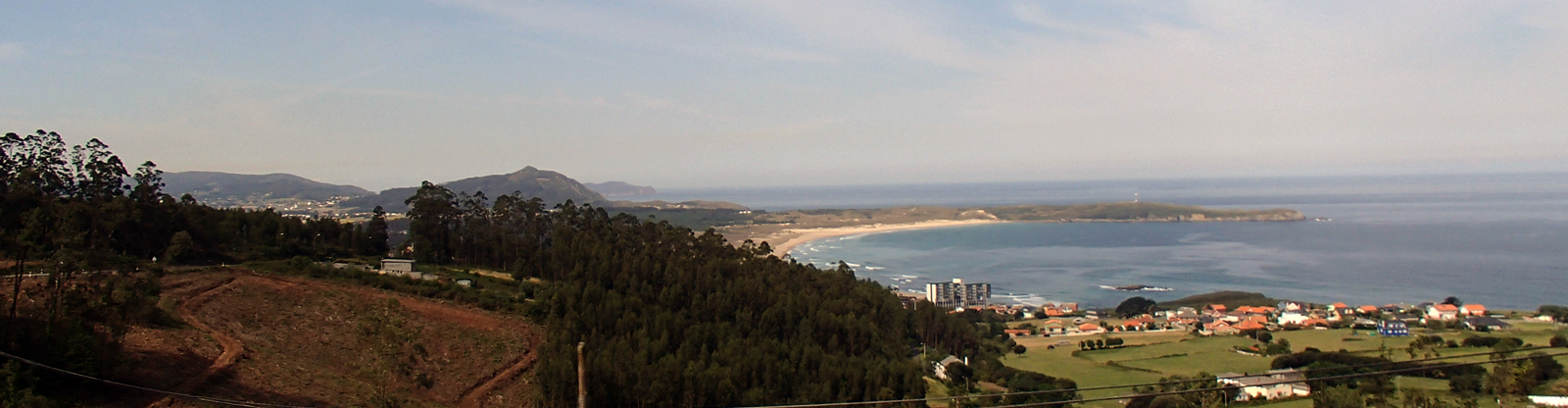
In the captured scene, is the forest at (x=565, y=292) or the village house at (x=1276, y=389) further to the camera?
the village house at (x=1276, y=389)

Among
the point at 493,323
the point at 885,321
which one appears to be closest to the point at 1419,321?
the point at 885,321

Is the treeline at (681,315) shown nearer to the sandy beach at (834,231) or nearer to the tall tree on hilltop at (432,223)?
the tall tree on hilltop at (432,223)

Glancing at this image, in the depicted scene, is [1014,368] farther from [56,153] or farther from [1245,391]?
[56,153]

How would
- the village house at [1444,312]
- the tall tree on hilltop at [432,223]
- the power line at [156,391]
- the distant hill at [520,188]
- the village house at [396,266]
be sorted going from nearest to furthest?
the power line at [156,391] < the village house at [396,266] < the village house at [1444,312] < the tall tree on hilltop at [432,223] < the distant hill at [520,188]

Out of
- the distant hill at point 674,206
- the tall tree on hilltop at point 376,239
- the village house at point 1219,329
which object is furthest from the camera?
the distant hill at point 674,206

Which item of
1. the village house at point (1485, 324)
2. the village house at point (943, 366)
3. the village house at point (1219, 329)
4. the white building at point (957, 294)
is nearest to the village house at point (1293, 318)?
the village house at point (1219, 329)

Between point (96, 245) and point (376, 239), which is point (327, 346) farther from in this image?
point (376, 239)

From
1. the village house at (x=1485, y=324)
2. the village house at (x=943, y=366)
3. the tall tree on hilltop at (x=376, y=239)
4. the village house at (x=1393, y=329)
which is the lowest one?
the village house at (x=943, y=366)
